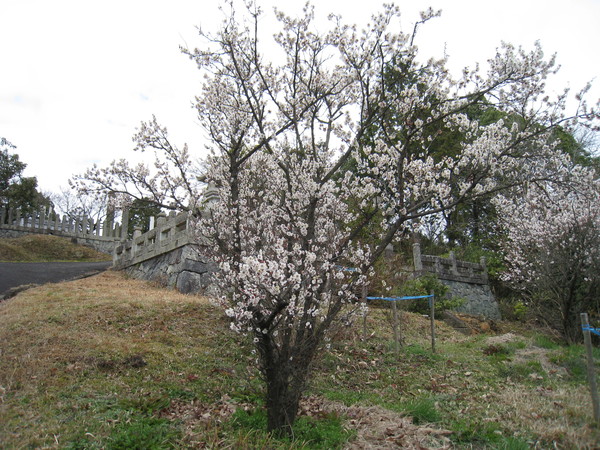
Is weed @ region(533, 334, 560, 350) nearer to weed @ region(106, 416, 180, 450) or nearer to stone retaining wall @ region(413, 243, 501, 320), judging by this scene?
stone retaining wall @ region(413, 243, 501, 320)

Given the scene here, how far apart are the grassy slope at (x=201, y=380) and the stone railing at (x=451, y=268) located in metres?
5.70

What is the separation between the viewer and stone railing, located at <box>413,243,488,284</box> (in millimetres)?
16719

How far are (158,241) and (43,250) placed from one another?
1186 cm

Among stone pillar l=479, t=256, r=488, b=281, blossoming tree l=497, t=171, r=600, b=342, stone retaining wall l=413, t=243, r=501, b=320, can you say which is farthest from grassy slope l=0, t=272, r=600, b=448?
stone pillar l=479, t=256, r=488, b=281

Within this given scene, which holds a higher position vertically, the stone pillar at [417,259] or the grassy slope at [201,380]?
the stone pillar at [417,259]

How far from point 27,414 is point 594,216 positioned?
1145 cm

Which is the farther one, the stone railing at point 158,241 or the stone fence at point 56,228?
the stone fence at point 56,228

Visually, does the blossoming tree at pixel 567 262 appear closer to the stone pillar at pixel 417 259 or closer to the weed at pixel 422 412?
the stone pillar at pixel 417 259

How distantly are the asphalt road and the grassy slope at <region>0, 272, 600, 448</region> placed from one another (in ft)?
13.6

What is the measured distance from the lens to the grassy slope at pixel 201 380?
16.9ft

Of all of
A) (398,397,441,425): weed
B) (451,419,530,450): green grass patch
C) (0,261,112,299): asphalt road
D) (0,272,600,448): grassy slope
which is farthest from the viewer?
(0,261,112,299): asphalt road

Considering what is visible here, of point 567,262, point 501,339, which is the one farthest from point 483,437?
point 567,262

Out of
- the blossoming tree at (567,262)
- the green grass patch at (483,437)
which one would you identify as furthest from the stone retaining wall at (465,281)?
the green grass patch at (483,437)

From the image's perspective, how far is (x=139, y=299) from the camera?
1082cm
